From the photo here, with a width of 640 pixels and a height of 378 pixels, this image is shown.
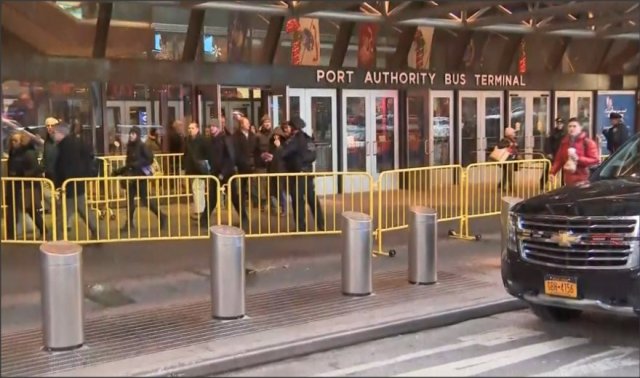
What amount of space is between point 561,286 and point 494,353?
0.82m

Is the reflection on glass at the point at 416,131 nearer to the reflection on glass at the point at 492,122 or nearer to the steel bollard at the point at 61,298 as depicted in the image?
the reflection on glass at the point at 492,122

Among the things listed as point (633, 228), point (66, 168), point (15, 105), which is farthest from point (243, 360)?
point (15, 105)

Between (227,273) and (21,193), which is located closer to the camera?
(227,273)

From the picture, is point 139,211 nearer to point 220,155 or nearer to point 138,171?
point 138,171

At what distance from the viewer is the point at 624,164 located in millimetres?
8375

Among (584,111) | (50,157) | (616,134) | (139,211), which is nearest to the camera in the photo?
(50,157)

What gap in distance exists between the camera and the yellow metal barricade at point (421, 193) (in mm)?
12301

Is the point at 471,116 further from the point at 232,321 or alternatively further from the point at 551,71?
the point at 232,321

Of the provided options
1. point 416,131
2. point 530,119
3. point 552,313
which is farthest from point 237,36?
point 552,313

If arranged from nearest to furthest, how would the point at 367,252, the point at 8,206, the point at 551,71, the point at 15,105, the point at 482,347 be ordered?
the point at 482,347, the point at 367,252, the point at 8,206, the point at 15,105, the point at 551,71

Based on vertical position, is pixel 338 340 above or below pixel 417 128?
below

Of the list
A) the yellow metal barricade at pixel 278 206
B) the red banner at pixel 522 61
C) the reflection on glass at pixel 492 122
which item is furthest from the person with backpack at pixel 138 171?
the red banner at pixel 522 61

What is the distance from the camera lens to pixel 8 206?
11242 mm

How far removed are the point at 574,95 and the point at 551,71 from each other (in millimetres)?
1151
